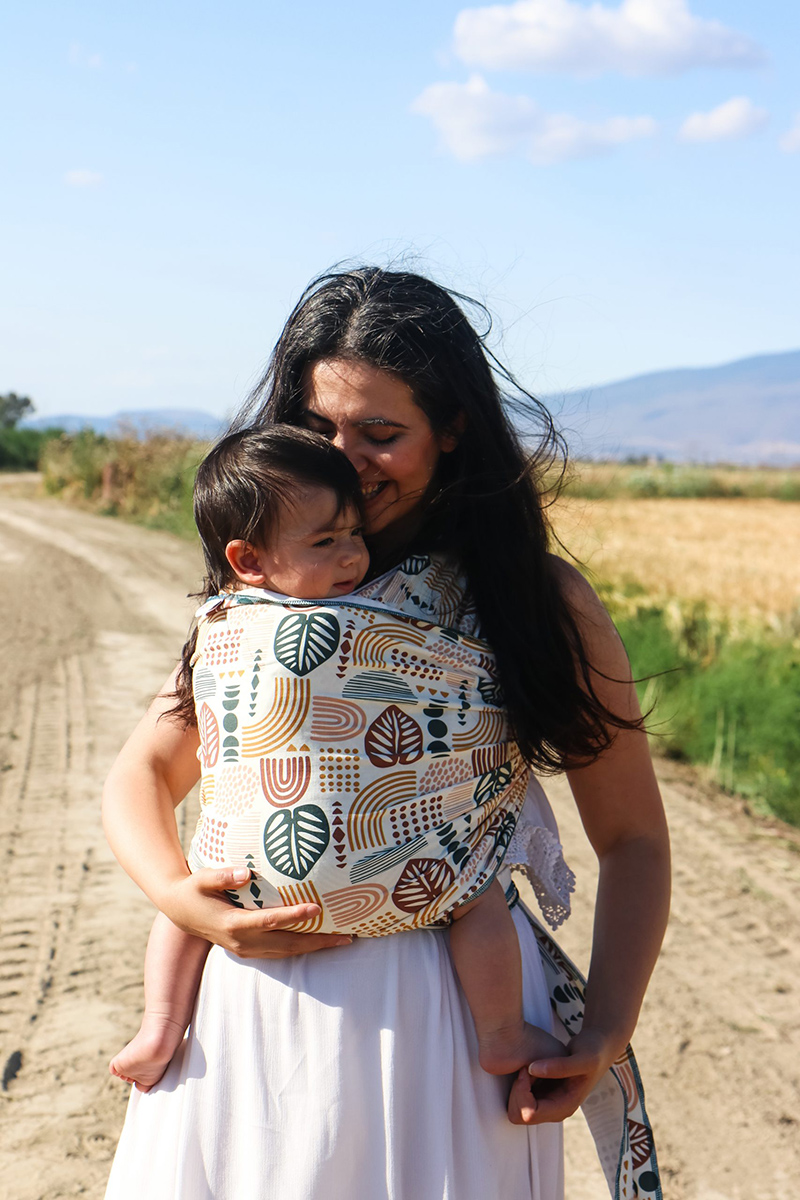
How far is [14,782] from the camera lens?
225 inches

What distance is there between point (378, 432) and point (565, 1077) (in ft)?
3.17

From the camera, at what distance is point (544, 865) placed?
1.72 meters

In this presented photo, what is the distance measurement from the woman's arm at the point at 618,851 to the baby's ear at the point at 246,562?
466mm

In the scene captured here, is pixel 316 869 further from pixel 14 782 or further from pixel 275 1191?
pixel 14 782

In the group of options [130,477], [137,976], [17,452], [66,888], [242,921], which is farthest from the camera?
A: [17,452]

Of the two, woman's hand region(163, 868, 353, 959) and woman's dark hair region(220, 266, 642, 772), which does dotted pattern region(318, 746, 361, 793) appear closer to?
woman's hand region(163, 868, 353, 959)

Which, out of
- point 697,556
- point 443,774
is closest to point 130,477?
point 697,556

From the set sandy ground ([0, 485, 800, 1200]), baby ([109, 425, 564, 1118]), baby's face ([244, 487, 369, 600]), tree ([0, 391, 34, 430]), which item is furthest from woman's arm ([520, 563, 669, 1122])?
tree ([0, 391, 34, 430])

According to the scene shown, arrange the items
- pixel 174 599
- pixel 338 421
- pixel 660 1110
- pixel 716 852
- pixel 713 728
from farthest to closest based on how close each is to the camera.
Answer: pixel 174 599 → pixel 713 728 → pixel 716 852 → pixel 660 1110 → pixel 338 421

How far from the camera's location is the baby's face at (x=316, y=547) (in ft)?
5.20

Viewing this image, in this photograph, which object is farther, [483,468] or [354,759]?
[483,468]

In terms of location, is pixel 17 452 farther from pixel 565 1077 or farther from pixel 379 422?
pixel 565 1077

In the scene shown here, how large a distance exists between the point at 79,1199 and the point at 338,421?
2.23 m

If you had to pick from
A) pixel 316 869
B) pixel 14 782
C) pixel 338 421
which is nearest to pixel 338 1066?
pixel 316 869
